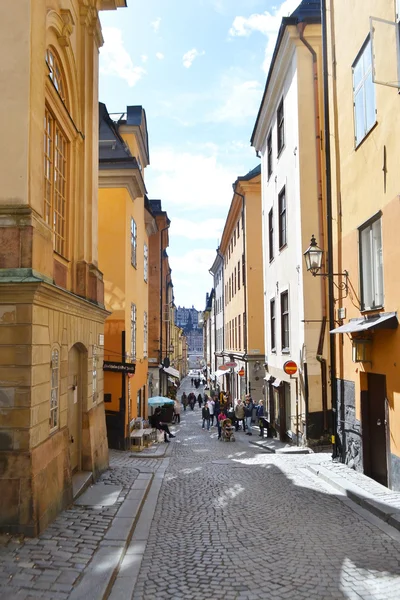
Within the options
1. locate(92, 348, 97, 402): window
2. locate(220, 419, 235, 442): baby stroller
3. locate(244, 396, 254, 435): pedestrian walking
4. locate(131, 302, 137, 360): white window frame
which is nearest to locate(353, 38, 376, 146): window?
locate(92, 348, 97, 402): window

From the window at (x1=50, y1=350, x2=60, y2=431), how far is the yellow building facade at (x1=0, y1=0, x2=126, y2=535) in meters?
0.02

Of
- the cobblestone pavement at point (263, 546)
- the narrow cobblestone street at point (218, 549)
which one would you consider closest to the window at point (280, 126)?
the cobblestone pavement at point (263, 546)

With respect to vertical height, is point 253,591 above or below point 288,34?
below

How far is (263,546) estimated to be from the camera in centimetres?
618

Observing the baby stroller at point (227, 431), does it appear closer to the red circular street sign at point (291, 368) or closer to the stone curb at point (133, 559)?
the red circular street sign at point (291, 368)

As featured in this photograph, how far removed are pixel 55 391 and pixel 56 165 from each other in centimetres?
403

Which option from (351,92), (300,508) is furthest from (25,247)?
(351,92)

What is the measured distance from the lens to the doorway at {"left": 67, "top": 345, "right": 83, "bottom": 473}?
30.7ft

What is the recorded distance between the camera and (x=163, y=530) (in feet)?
23.2

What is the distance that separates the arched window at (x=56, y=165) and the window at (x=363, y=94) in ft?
17.9

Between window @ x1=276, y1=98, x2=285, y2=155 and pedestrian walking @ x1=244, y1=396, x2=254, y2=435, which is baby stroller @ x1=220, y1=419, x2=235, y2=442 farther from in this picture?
window @ x1=276, y1=98, x2=285, y2=155

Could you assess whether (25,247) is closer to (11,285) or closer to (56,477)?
(11,285)

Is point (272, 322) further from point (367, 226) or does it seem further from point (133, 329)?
point (367, 226)

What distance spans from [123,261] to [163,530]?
1137 centimetres
